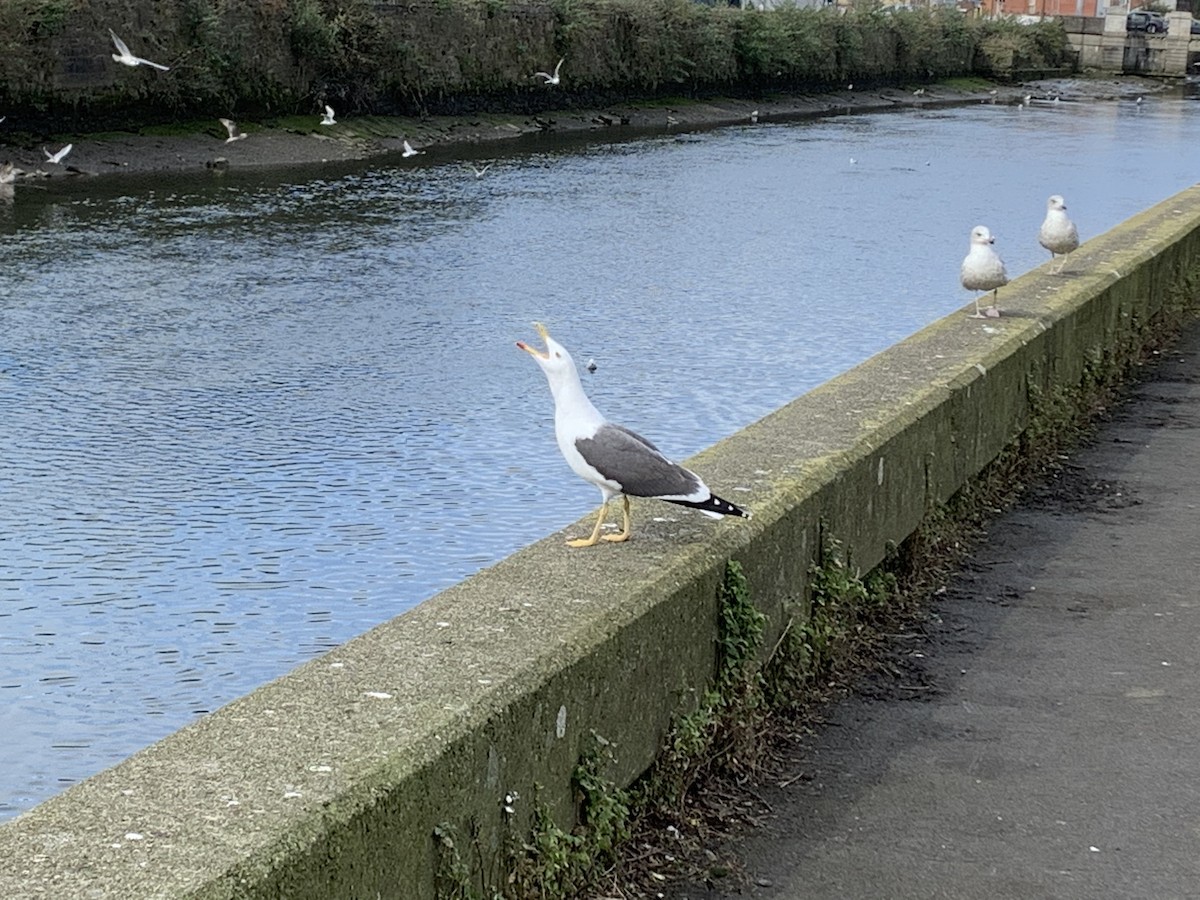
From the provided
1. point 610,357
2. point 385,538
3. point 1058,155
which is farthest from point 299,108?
point 385,538

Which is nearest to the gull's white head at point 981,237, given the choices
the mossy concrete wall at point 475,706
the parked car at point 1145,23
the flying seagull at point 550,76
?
the mossy concrete wall at point 475,706

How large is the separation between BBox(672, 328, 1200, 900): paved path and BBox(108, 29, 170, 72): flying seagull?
2595 cm

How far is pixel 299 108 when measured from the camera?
37.4 metres

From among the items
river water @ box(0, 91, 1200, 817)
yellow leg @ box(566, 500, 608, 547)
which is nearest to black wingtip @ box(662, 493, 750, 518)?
yellow leg @ box(566, 500, 608, 547)

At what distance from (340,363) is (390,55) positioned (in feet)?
86.5

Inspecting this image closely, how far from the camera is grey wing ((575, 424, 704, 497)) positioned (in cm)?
525

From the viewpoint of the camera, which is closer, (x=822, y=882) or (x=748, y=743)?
(x=822, y=882)

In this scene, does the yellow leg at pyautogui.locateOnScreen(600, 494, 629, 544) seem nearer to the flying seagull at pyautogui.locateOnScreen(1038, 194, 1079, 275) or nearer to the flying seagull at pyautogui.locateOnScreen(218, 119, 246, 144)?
the flying seagull at pyautogui.locateOnScreen(1038, 194, 1079, 275)

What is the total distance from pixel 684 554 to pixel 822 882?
945 mm

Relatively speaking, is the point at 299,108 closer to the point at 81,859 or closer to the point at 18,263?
the point at 18,263

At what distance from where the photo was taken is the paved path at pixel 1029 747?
4832 millimetres

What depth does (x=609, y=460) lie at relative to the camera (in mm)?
5320

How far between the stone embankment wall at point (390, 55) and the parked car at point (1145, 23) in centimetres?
3028

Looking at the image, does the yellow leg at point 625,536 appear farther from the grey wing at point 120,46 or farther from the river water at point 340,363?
the grey wing at point 120,46
